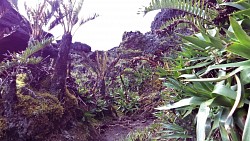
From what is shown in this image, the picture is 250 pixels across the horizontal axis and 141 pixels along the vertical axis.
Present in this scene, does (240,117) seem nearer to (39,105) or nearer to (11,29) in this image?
(39,105)

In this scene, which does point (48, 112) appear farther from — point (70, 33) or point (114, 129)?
point (114, 129)

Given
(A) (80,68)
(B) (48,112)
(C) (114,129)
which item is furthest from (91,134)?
(A) (80,68)

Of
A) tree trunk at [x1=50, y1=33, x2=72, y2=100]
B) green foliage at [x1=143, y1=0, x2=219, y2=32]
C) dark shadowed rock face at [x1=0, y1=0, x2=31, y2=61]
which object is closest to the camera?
green foliage at [x1=143, y1=0, x2=219, y2=32]

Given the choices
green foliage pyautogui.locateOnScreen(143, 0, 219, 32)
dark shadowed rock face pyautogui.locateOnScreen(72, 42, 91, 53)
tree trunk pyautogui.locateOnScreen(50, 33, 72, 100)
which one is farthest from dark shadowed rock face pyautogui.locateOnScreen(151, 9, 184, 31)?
green foliage pyautogui.locateOnScreen(143, 0, 219, 32)

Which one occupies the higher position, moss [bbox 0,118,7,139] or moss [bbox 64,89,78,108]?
moss [bbox 64,89,78,108]

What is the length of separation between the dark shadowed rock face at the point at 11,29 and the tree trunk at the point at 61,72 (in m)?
1.65

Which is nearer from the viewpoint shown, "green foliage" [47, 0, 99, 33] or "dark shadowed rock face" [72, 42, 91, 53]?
"green foliage" [47, 0, 99, 33]

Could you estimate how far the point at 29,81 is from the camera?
4816 millimetres

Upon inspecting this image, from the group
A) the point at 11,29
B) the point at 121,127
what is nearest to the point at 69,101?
the point at 121,127

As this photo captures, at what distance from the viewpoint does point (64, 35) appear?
4.92 meters

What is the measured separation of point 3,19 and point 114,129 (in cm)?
392

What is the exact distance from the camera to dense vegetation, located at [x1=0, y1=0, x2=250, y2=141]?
1.31 m

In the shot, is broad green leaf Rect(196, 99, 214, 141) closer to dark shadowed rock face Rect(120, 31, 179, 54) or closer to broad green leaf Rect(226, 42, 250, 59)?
broad green leaf Rect(226, 42, 250, 59)

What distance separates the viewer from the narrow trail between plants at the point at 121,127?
5.32 metres
